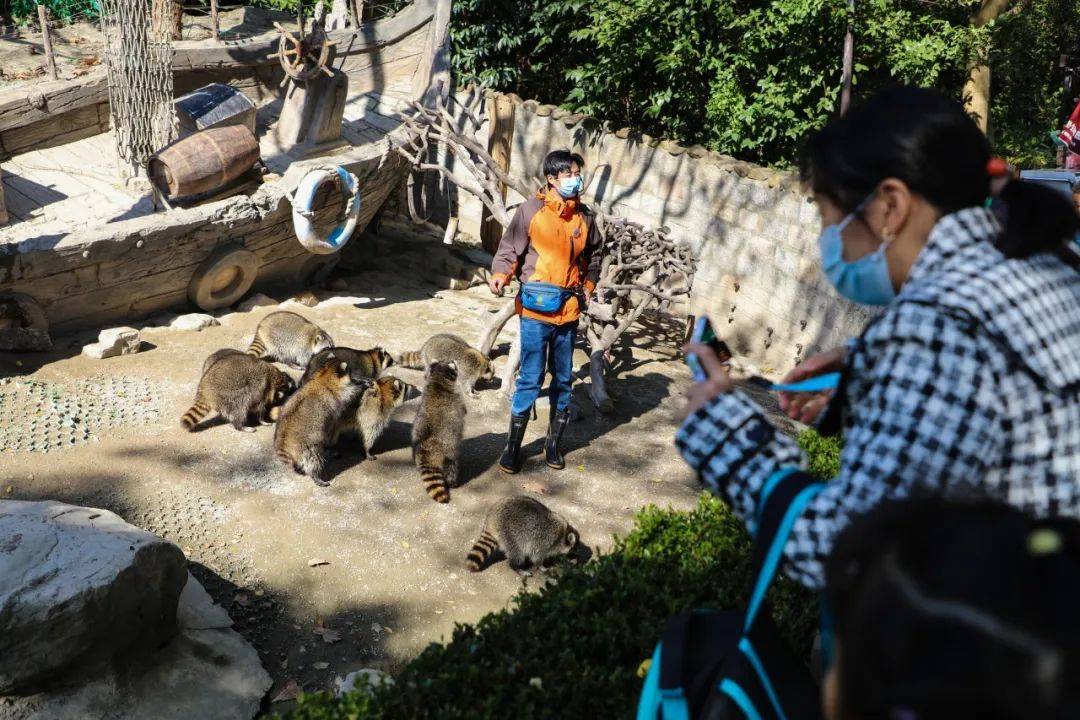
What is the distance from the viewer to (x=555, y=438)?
751cm

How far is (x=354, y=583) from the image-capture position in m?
5.89

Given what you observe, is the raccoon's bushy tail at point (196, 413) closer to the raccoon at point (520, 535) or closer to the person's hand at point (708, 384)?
the raccoon at point (520, 535)

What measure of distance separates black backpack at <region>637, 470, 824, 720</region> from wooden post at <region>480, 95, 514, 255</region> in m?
11.5

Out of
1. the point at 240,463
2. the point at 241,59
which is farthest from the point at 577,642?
the point at 241,59

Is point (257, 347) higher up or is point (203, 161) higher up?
point (203, 161)

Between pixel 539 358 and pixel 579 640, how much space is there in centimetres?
391

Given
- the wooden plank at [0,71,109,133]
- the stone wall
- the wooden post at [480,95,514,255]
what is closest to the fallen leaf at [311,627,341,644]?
the stone wall

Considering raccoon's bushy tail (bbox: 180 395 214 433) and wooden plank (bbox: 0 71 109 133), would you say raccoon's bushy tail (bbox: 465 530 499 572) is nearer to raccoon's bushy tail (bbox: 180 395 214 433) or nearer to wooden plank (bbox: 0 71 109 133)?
raccoon's bushy tail (bbox: 180 395 214 433)

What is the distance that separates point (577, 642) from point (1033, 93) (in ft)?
45.5

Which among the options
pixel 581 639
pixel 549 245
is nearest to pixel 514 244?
pixel 549 245

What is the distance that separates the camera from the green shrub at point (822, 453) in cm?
512

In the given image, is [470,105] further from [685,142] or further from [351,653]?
[351,653]

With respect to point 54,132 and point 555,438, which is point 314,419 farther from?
point 54,132

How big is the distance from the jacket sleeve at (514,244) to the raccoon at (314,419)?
1.45 metres
